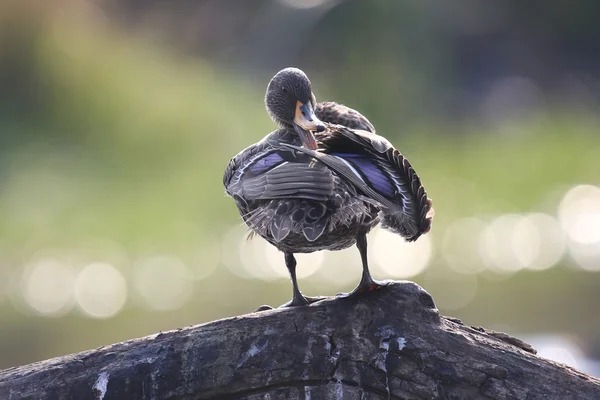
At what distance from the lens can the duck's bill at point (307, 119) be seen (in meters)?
5.42

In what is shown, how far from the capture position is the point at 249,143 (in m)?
13.4

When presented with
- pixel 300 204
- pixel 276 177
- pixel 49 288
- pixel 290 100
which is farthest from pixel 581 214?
pixel 300 204

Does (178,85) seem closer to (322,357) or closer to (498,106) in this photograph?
(498,106)

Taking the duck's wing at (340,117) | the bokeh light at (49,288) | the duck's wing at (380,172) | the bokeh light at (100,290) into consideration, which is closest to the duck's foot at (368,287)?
the duck's wing at (380,172)

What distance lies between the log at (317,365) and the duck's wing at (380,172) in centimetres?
43

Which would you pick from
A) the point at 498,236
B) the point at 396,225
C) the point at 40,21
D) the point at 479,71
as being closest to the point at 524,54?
the point at 479,71

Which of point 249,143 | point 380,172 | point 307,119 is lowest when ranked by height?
point 380,172

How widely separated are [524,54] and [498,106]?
1573 mm

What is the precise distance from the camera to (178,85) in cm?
1506

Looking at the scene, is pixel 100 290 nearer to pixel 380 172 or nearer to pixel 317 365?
pixel 380 172

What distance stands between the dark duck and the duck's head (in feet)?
1.34

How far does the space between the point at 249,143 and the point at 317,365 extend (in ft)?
30.2

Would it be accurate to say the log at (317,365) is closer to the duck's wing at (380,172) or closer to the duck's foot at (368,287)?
the duck's foot at (368,287)

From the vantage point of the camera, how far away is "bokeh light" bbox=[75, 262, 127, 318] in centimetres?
1174
